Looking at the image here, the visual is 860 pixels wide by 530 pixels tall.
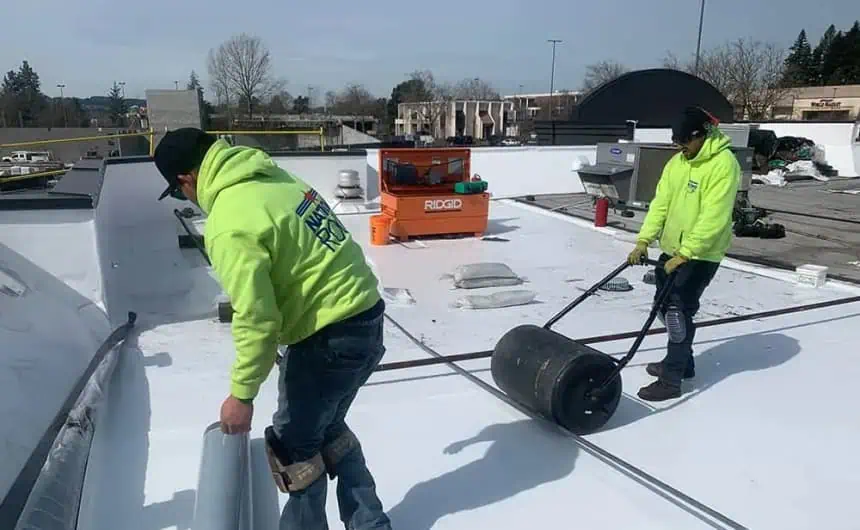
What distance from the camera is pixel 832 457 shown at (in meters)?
3.00

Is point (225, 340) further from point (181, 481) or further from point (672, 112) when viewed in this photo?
point (672, 112)

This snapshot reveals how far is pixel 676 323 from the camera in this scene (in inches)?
135

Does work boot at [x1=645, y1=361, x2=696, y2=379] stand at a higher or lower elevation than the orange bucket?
lower

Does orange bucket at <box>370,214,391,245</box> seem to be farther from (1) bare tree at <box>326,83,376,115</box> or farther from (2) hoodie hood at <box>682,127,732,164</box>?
(1) bare tree at <box>326,83,376,115</box>

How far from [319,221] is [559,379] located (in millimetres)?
1550

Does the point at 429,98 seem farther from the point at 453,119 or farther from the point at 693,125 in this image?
the point at 693,125

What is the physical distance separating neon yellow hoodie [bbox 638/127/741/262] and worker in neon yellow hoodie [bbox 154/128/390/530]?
2.00 m

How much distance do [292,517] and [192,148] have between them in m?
1.24

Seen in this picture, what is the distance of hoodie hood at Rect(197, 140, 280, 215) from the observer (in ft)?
5.93

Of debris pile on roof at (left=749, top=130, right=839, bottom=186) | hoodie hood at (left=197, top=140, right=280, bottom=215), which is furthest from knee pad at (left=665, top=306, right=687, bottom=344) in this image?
debris pile on roof at (left=749, top=130, right=839, bottom=186)

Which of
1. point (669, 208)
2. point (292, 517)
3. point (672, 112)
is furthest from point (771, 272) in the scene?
point (672, 112)

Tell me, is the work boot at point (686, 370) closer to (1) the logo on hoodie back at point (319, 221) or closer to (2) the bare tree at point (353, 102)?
(1) the logo on hoodie back at point (319, 221)

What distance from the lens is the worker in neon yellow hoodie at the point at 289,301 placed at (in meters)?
1.73

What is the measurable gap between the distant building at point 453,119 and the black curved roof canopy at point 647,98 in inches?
1481
